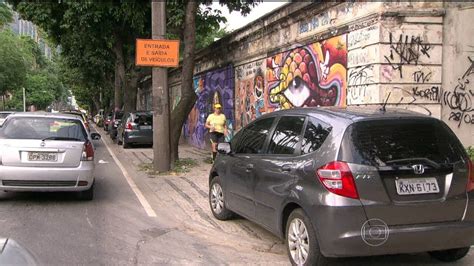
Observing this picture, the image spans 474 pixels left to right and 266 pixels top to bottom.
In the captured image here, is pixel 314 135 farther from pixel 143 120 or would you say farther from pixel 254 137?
pixel 143 120

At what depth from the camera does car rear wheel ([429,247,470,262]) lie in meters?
5.54

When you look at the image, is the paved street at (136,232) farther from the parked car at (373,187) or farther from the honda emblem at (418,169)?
the honda emblem at (418,169)

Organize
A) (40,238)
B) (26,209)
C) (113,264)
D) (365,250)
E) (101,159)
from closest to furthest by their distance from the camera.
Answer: (365,250), (113,264), (40,238), (26,209), (101,159)

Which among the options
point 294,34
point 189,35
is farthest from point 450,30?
point 189,35

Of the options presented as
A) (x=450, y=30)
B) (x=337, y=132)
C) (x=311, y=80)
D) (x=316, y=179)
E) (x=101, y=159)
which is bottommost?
(x=101, y=159)

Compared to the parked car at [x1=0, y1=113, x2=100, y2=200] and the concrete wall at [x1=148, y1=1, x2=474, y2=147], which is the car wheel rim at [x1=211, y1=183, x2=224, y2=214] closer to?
the parked car at [x1=0, y1=113, x2=100, y2=200]

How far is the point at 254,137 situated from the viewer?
264 inches

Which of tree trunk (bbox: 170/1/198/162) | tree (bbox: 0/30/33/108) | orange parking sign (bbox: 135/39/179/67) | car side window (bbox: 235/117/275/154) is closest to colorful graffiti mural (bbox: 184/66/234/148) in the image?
tree trunk (bbox: 170/1/198/162)

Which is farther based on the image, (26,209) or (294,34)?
(294,34)

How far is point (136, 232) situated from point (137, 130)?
48.2 ft

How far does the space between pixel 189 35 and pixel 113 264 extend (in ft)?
30.2

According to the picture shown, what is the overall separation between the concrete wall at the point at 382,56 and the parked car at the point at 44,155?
5.00 metres

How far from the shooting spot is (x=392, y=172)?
477 centimetres

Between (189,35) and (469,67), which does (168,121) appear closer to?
(189,35)
